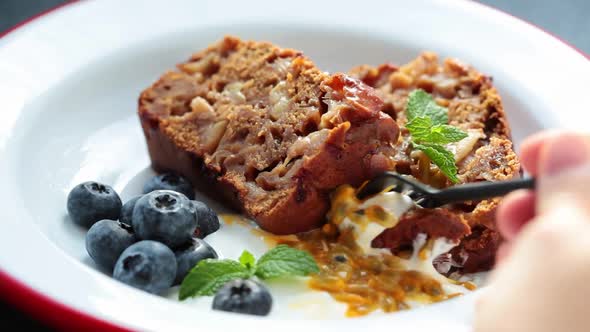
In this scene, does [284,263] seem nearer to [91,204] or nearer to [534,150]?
[91,204]

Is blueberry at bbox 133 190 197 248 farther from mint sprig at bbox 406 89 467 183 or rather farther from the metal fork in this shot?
mint sprig at bbox 406 89 467 183

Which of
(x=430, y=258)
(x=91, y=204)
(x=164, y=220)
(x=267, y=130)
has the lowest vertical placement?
(x=91, y=204)

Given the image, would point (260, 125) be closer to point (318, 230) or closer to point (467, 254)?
point (318, 230)

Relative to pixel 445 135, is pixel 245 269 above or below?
below

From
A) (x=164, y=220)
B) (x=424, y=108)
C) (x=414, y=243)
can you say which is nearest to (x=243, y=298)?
(x=164, y=220)

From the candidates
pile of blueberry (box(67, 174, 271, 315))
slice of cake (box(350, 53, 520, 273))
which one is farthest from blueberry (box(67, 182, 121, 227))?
slice of cake (box(350, 53, 520, 273))

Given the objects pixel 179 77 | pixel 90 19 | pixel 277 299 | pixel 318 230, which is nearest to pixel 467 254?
pixel 318 230
